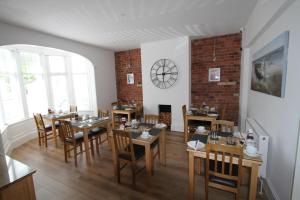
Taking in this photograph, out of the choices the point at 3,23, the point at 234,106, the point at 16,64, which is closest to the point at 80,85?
the point at 16,64

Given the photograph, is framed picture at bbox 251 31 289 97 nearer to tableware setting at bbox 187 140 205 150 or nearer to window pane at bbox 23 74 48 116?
tableware setting at bbox 187 140 205 150

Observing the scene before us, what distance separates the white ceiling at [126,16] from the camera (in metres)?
2.45

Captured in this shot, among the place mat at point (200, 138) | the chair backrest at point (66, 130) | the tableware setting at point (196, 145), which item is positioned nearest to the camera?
the tableware setting at point (196, 145)

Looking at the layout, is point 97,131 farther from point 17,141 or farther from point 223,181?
point 223,181

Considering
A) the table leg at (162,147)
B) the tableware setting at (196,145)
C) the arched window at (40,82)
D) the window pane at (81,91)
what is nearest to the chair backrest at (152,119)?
the table leg at (162,147)

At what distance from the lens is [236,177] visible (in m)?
1.74

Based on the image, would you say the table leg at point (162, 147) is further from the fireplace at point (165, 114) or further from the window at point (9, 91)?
the window at point (9, 91)

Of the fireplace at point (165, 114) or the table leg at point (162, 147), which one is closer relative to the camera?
the table leg at point (162, 147)

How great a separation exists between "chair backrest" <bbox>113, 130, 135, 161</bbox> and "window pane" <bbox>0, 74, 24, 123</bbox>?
12.1ft

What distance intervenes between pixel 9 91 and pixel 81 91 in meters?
2.22

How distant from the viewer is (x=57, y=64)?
18.3 ft

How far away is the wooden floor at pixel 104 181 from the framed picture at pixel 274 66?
155cm

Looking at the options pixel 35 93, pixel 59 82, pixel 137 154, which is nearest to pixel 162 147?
pixel 137 154

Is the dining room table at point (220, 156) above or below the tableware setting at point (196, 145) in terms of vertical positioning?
below
